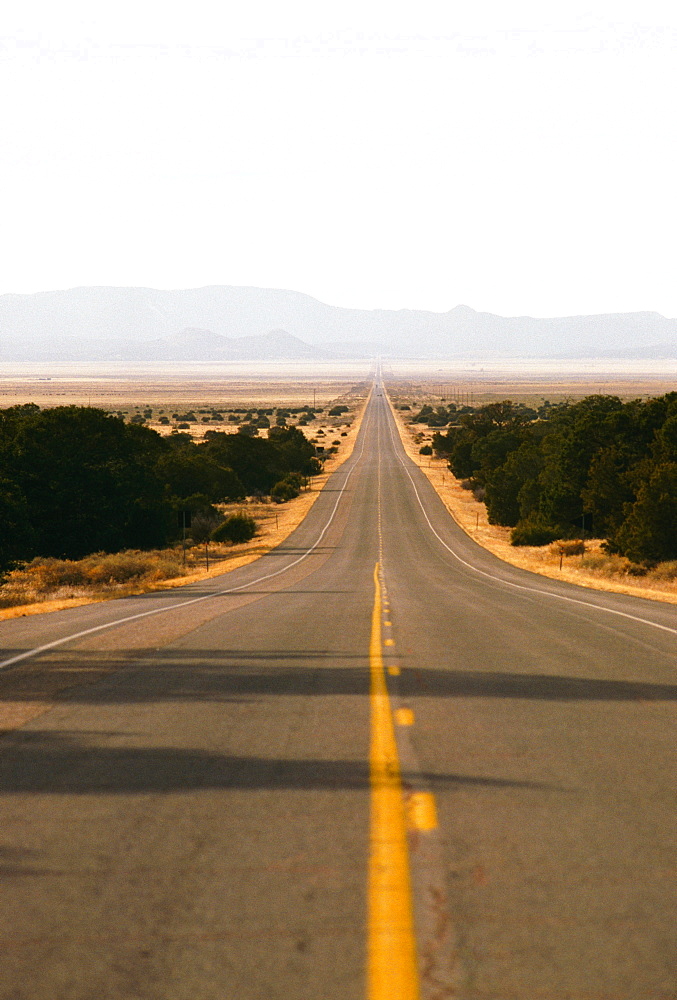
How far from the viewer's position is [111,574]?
35938mm

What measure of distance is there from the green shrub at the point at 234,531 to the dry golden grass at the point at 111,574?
0.67m

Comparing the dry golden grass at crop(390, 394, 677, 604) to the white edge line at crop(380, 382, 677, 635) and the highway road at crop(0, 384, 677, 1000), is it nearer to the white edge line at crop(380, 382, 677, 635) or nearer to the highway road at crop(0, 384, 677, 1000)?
the white edge line at crop(380, 382, 677, 635)

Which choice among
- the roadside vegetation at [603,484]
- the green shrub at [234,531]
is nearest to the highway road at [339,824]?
the roadside vegetation at [603,484]

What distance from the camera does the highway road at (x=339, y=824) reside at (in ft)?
12.9

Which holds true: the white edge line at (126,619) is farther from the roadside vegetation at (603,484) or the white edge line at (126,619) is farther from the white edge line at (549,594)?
the roadside vegetation at (603,484)

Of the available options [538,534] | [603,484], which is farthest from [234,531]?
[603,484]

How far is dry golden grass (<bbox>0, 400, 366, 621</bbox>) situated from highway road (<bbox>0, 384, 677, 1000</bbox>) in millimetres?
12629

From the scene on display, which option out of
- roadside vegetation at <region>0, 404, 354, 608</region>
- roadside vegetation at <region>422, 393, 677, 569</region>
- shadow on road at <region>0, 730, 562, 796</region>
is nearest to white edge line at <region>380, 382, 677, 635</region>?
roadside vegetation at <region>422, 393, 677, 569</region>

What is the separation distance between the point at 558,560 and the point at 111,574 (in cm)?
2451

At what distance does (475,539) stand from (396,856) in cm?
5566

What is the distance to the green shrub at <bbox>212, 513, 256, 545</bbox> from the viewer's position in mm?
59938

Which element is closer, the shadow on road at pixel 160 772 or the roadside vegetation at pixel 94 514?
the shadow on road at pixel 160 772

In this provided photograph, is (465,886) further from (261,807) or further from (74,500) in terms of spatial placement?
(74,500)

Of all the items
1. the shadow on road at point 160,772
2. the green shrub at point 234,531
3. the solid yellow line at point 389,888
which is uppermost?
the solid yellow line at point 389,888
